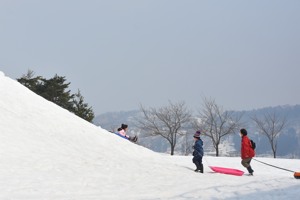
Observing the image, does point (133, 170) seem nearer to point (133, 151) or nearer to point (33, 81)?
point (133, 151)

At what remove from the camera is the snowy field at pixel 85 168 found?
415 inches

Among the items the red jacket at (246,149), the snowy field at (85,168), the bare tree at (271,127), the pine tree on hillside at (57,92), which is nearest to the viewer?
the snowy field at (85,168)

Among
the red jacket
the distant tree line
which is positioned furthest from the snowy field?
the distant tree line

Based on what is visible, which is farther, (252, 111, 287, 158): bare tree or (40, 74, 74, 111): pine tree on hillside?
(252, 111, 287, 158): bare tree

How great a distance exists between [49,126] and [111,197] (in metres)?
12.3

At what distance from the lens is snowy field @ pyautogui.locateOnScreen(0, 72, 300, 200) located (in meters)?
10.5

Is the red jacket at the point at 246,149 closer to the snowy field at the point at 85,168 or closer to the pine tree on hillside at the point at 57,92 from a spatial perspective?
the snowy field at the point at 85,168

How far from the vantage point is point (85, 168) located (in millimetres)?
15516

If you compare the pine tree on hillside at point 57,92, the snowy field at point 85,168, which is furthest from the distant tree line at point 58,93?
the snowy field at point 85,168

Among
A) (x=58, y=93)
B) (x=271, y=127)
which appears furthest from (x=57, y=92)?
(x=271, y=127)

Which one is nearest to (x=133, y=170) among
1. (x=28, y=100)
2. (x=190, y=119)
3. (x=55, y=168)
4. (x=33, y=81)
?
(x=55, y=168)

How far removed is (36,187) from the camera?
11.5 m

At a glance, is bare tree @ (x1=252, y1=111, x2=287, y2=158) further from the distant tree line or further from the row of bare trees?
the distant tree line

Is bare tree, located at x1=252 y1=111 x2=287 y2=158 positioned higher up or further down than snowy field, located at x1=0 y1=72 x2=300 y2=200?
higher up
